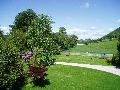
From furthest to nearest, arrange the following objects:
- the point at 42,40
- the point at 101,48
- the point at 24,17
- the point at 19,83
A: the point at 101,48
the point at 24,17
the point at 42,40
the point at 19,83

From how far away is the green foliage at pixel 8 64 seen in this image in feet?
73.1

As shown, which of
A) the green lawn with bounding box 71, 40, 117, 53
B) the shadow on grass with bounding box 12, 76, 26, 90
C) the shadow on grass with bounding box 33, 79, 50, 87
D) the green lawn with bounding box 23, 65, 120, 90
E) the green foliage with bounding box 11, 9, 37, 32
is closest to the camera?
the shadow on grass with bounding box 12, 76, 26, 90

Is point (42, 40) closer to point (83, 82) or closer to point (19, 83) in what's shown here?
point (19, 83)

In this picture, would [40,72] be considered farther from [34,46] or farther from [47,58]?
[34,46]

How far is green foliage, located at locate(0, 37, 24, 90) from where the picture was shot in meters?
22.3

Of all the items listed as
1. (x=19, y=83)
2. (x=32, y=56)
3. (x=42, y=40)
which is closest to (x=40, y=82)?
(x=19, y=83)

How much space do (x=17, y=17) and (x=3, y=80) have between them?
56.6m

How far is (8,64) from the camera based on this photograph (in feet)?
75.8

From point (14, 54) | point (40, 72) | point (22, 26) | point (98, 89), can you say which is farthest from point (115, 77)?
point (22, 26)

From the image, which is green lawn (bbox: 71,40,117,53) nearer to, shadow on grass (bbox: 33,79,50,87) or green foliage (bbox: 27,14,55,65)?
green foliage (bbox: 27,14,55,65)

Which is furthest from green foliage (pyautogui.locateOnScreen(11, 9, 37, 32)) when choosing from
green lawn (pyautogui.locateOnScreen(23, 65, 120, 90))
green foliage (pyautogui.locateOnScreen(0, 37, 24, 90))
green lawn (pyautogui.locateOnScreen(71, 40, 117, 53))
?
green foliage (pyautogui.locateOnScreen(0, 37, 24, 90))

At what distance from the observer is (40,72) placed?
26.3 metres

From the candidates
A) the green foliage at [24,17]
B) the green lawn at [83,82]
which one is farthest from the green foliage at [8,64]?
the green foliage at [24,17]

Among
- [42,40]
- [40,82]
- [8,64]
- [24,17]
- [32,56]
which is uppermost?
[24,17]
